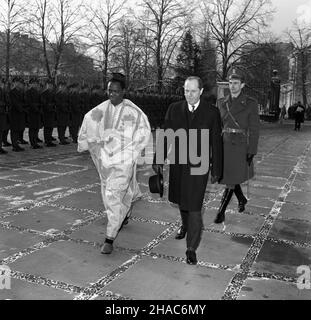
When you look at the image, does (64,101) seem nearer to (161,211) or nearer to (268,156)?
(268,156)

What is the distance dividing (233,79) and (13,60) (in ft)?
94.0

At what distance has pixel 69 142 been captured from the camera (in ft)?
45.2

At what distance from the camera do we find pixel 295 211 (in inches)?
248

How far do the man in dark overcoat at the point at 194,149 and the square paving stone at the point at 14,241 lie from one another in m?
1.63

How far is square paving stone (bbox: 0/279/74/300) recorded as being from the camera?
3.24 metres

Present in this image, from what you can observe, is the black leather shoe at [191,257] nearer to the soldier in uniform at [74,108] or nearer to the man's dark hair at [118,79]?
the man's dark hair at [118,79]

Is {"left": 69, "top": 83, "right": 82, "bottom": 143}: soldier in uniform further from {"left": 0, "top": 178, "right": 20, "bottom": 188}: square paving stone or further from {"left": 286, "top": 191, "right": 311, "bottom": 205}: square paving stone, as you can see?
{"left": 286, "top": 191, "right": 311, "bottom": 205}: square paving stone

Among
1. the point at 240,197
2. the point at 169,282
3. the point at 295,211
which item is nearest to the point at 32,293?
the point at 169,282

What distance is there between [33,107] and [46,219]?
6958 mm

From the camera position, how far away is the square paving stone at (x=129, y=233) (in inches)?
182

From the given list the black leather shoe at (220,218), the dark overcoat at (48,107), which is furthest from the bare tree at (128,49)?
the black leather shoe at (220,218)

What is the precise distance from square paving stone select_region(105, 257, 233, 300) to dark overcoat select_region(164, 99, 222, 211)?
55cm

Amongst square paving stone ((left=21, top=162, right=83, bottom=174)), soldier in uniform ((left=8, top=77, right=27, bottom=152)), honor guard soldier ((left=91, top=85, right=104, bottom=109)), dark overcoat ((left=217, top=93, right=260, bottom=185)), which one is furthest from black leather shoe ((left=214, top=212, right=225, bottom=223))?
honor guard soldier ((left=91, top=85, right=104, bottom=109))

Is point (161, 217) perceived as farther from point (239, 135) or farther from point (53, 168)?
point (53, 168)
